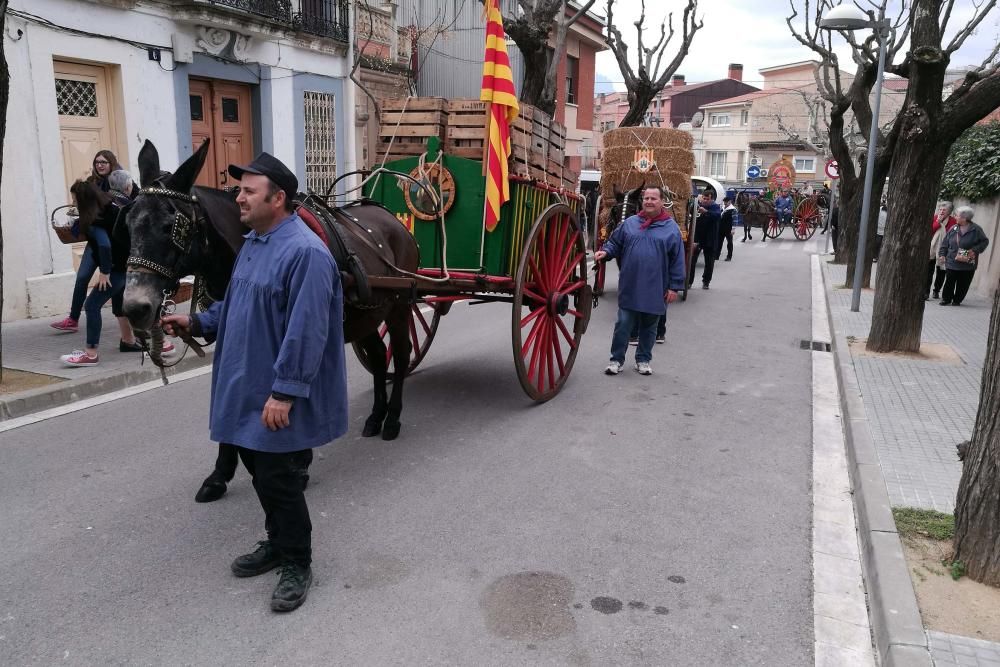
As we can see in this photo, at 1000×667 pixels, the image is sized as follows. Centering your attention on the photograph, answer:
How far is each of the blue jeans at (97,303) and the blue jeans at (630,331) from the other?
183 inches

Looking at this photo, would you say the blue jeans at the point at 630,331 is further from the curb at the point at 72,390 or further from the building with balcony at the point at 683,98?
the building with balcony at the point at 683,98

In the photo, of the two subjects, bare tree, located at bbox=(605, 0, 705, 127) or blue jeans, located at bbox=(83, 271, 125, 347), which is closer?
blue jeans, located at bbox=(83, 271, 125, 347)

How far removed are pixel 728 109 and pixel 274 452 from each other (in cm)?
5896

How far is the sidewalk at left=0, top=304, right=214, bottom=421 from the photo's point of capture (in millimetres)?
6102

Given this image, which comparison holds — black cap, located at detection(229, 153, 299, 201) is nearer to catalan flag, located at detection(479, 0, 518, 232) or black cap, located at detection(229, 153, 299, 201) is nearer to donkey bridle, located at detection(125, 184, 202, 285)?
donkey bridle, located at detection(125, 184, 202, 285)

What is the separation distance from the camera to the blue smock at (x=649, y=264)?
24.0ft

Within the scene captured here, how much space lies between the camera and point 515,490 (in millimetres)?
4707

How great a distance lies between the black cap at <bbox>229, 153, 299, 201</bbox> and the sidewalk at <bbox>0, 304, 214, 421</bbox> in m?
2.85

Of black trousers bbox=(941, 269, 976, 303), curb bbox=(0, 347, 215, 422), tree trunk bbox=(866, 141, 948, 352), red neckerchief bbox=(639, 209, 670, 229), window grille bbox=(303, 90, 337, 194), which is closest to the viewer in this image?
curb bbox=(0, 347, 215, 422)

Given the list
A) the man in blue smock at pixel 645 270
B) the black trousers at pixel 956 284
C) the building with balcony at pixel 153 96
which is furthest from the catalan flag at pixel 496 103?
the black trousers at pixel 956 284

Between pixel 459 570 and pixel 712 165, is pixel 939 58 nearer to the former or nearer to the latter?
pixel 459 570

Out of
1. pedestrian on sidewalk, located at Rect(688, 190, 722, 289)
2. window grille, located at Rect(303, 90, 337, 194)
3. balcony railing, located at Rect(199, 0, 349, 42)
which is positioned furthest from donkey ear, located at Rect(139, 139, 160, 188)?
pedestrian on sidewalk, located at Rect(688, 190, 722, 289)

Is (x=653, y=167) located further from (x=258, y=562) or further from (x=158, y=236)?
(x=258, y=562)

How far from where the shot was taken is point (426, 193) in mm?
6062
